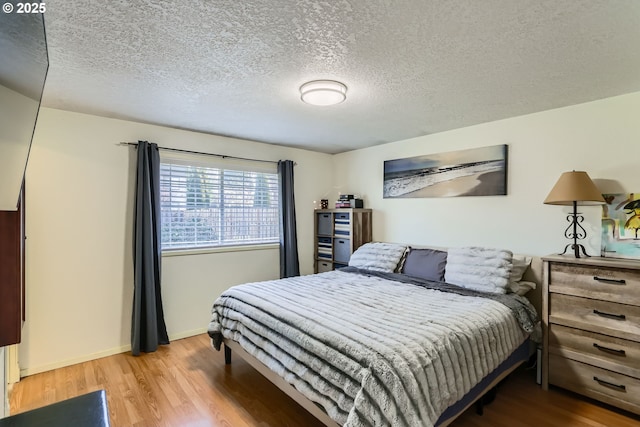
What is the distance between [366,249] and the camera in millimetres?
3746

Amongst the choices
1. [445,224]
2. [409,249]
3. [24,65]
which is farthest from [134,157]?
[445,224]

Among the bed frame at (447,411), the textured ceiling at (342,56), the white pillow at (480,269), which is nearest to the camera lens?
the textured ceiling at (342,56)

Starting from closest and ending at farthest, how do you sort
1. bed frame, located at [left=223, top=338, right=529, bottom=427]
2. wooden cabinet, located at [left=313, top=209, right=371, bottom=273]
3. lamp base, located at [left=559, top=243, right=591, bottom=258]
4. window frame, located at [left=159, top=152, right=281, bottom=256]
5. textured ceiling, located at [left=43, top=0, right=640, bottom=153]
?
textured ceiling, located at [left=43, top=0, right=640, bottom=153], bed frame, located at [left=223, top=338, right=529, bottom=427], lamp base, located at [left=559, top=243, right=591, bottom=258], window frame, located at [left=159, top=152, right=281, bottom=256], wooden cabinet, located at [left=313, top=209, right=371, bottom=273]

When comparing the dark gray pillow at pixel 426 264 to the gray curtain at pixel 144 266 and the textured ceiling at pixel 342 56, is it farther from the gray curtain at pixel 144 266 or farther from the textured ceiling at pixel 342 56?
the gray curtain at pixel 144 266

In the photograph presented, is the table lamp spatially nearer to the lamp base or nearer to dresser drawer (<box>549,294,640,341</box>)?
the lamp base

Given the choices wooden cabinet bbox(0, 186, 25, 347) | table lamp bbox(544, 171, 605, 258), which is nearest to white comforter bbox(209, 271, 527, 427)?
table lamp bbox(544, 171, 605, 258)

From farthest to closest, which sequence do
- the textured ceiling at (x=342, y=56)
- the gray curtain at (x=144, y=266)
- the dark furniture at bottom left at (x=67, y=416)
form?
the gray curtain at (x=144, y=266) < the textured ceiling at (x=342, y=56) < the dark furniture at bottom left at (x=67, y=416)

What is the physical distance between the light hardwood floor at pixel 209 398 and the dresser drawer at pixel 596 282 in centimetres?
77

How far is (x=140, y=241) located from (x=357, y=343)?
7.84 feet

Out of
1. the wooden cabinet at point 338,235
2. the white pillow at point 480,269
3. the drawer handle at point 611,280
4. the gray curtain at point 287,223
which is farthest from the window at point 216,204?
the drawer handle at point 611,280

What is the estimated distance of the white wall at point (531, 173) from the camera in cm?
242

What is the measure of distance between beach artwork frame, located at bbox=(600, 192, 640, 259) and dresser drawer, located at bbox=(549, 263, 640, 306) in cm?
38

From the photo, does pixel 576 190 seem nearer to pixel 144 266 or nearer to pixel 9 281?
pixel 9 281

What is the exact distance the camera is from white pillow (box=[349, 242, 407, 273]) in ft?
11.3
